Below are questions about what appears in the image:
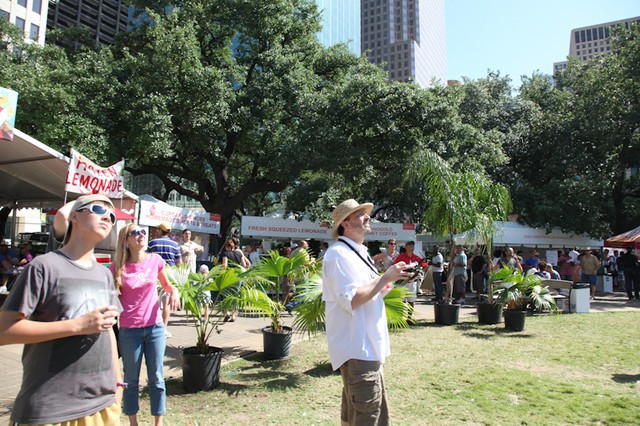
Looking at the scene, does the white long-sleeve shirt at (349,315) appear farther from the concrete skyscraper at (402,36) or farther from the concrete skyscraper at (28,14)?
the concrete skyscraper at (402,36)

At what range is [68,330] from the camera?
1739 mm

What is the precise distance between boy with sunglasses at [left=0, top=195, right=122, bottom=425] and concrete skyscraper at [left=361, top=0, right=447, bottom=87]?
139692mm

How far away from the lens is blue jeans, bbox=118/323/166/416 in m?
3.47

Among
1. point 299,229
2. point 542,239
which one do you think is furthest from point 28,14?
point 542,239

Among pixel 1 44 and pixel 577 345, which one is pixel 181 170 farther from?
pixel 577 345

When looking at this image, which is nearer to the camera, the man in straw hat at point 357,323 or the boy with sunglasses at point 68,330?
the boy with sunglasses at point 68,330

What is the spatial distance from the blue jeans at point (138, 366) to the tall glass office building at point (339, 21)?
58.3m

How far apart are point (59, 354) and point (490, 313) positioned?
28.8 ft

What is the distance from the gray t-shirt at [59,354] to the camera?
68.3 inches

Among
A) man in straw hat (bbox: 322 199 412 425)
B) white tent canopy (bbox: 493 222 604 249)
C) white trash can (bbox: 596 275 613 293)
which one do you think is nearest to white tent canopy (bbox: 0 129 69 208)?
man in straw hat (bbox: 322 199 412 425)

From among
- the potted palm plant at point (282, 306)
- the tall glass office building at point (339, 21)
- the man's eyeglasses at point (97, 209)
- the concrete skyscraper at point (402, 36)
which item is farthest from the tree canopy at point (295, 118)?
the concrete skyscraper at point (402, 36)

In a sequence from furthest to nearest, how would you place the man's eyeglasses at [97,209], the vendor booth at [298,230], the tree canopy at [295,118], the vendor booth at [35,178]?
the vendor booth at [298,230], the tree canopy at [295,118], the vendor booth at [35,178], the man's eyeglasses at [97,209]

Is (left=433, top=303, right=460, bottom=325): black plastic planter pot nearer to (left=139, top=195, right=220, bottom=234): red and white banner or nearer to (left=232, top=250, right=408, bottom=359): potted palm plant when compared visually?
(left=232, top=250, right=408, bottom=359): potted palm plant

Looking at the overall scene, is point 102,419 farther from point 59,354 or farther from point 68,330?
point 68,330
